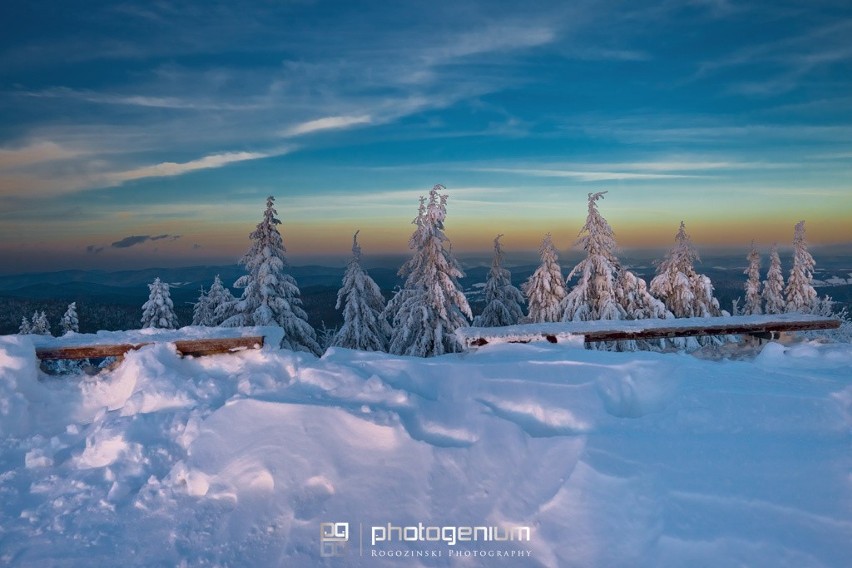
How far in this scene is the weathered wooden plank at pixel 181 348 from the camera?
20.9 feet

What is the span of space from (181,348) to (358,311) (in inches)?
663

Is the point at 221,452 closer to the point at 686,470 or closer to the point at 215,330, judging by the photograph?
the point at 215,330

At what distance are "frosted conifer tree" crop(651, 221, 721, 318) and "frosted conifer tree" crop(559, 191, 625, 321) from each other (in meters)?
4.47

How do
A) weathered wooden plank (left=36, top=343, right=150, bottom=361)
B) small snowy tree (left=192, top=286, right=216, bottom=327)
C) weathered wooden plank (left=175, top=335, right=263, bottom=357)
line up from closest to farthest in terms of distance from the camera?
weathered wooden plank (left=36, top=343, right=150, bottom=361), weathered wooden plank (left=175, top=335, right=263, bottom=357), small snowy tree (left=192, top=286, right=216, bottom=327)

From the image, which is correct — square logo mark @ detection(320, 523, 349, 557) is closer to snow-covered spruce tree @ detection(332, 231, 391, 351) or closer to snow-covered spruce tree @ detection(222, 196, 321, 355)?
snow-covered spruce tree @ detection(222, 196, 321, 355)

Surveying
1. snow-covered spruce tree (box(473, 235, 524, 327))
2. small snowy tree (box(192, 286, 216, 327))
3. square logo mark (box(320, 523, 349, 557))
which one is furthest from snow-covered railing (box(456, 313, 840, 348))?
small snowy tree (box(192, 286, 216, 327))

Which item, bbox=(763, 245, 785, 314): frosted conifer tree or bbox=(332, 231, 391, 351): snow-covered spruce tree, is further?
bbox=(763, 245, 785, 314): frosted conifer tree

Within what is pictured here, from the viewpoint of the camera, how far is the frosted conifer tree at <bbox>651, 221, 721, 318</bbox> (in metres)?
22.9

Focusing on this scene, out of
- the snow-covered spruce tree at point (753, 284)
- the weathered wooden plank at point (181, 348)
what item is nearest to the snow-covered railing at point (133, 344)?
the weathered wooden plank at point (181, 348)

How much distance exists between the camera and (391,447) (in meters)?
4.36

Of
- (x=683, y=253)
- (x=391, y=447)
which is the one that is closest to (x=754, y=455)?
(x=391, y=447)

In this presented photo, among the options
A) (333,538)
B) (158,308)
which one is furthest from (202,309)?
(333,538)

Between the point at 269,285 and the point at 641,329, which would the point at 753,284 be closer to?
the point at 269,285

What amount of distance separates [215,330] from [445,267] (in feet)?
42.6
